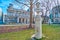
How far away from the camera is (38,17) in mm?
7398

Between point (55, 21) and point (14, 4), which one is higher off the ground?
point (14, 4)

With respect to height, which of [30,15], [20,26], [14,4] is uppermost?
[14,4]

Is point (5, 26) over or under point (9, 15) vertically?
under

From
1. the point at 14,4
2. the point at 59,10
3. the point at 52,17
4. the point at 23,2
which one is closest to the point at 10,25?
the point at 14,4

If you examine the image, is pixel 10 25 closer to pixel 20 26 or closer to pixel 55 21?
pixel 20 26

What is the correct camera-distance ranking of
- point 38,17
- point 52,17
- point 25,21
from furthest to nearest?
1. point 52,17
2. point 25,21
3. point 38,17

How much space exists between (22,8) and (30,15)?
0.98 metres

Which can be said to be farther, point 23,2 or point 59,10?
point 59,10

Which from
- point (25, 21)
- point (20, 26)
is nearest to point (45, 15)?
point (25, 21)

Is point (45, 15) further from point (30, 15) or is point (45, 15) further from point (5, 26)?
point (5, 26)

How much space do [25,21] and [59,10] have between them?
18.4 feet

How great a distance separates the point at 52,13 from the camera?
17469 mm

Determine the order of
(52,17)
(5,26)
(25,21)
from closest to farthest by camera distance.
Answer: (5,26) < (25,21) < (52,17)

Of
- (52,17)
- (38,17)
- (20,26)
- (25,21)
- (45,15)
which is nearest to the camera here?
(38,17)
